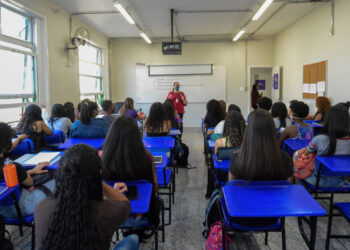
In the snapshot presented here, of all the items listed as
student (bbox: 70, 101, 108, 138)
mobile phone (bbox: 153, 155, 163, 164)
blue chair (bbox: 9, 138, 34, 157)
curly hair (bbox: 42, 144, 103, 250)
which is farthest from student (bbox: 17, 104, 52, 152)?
curly hair (bbox: 42, 144, 103, 250)

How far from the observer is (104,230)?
1142 mm

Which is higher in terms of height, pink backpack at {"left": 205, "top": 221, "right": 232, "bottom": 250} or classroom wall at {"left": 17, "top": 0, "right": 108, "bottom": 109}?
classroom wall at {"left": 17, "top": 0, "right": 108, "bottom": 109}

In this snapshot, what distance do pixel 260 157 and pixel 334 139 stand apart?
96cm

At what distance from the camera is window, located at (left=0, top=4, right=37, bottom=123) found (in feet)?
14.7

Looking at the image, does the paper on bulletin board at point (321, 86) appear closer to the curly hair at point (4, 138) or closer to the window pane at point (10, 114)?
the curly hair at point (4, 138)

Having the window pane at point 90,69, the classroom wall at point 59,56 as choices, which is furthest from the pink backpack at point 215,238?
the window pane at point 90,69

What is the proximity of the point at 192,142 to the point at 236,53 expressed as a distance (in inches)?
157

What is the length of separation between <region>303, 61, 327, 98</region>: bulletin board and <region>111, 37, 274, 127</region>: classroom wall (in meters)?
2.76

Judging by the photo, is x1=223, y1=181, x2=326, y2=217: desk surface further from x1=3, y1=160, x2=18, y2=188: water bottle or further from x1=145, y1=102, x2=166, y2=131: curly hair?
x1=145, y1=102, x2=166, y2=131: curly hair

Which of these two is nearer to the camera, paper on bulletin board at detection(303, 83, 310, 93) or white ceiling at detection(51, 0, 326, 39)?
white ceiling at detection(51, 0, 326, 39)

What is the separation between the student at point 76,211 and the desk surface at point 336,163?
5.57 feet

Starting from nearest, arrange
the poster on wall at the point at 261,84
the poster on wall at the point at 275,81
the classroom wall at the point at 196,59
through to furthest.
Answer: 1. the poster on wall at the point at 275,81
2. the classroom wall at the point at 196,59
3. the poster on wall at the point at 261,84

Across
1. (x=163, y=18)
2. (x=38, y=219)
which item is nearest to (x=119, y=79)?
(x=163, y=18)

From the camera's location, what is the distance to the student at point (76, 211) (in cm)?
106
